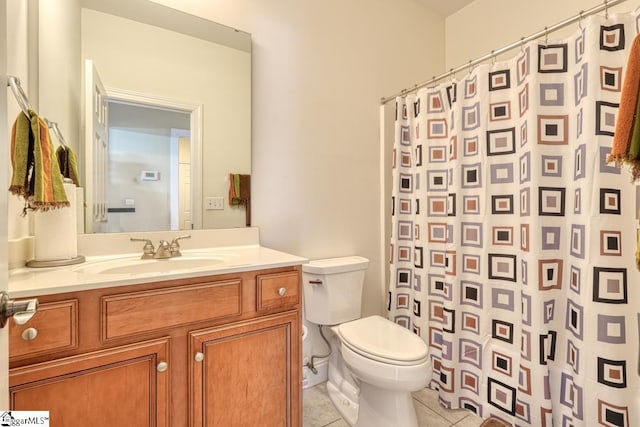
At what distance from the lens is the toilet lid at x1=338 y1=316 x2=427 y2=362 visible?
1.28 meters

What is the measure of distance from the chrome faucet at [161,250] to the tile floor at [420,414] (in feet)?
3.60

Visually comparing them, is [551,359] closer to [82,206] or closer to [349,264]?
[349,264]

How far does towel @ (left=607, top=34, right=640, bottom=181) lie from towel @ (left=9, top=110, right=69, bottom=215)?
1.70m

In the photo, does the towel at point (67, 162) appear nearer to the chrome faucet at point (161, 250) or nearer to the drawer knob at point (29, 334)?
the chrome faucet at point (161, 250)

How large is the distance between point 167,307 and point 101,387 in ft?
0.91

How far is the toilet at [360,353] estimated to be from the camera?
1254mm

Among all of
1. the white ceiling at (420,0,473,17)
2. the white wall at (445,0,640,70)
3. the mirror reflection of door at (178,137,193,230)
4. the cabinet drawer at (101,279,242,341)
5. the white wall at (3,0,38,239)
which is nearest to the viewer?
the cabinet drawer at (101,279,242,341)

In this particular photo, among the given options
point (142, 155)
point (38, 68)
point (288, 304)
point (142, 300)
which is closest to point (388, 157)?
point (288, 304)

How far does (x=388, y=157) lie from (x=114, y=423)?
1941 mm

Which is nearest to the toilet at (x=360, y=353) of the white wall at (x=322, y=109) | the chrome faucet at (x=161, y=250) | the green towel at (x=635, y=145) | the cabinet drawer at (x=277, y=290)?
the white wall at (x=322, y=109)

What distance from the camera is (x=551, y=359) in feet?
4.48

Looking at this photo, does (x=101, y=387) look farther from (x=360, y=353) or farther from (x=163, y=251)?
(x=360, y=353)

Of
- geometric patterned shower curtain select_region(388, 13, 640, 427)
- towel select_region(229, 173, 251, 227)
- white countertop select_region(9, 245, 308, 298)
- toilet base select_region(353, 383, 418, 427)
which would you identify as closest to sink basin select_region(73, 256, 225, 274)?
white countertop select_region(9, 245, 308, 298)

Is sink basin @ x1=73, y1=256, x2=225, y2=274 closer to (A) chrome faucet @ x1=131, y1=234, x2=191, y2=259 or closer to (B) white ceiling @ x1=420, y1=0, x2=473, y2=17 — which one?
(A) chrome faucet @ x1=131, y1=234, x2=191, y2=259
